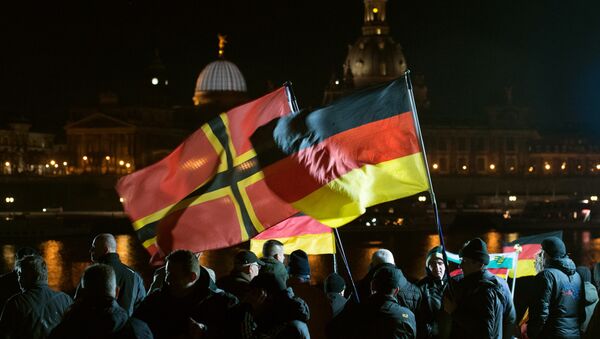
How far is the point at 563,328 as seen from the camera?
7.07 m

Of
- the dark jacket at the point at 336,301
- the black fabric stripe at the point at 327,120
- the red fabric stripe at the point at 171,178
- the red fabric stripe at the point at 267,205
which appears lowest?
the dark jacket at the point at 336,301

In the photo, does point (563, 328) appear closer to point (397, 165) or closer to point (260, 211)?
point (397, 165)

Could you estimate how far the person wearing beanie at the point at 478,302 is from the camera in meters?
6.04

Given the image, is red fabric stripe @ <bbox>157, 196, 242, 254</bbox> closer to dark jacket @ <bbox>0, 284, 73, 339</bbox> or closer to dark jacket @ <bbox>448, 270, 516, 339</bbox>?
dark jacket @ <bbox>0, 284, 73, 339</bbox>

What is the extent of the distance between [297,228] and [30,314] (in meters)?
3.14

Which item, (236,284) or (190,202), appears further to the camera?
(190,202)

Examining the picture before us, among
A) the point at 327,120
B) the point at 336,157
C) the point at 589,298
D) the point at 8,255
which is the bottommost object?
the point at 8,255

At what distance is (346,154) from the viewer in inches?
277

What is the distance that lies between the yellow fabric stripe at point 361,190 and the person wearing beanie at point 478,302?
2.14 ft

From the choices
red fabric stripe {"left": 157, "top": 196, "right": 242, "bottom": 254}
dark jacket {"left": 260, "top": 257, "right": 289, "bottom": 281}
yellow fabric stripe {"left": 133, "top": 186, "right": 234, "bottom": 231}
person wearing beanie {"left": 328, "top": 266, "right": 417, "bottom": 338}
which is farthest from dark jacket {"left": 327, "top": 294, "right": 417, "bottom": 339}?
yellow fabric stripe {"left": 133, "top": 186, "right": 234, "bottom": 231}

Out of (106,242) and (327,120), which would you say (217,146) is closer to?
(327,120)

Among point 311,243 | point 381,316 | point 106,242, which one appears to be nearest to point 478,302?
point 381,316

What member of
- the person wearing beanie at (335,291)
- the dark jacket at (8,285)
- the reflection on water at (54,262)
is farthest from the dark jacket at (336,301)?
the reflection on water at (54,262)

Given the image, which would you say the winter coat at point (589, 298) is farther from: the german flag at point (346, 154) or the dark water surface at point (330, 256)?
the dark water surface at point (330, 256)
